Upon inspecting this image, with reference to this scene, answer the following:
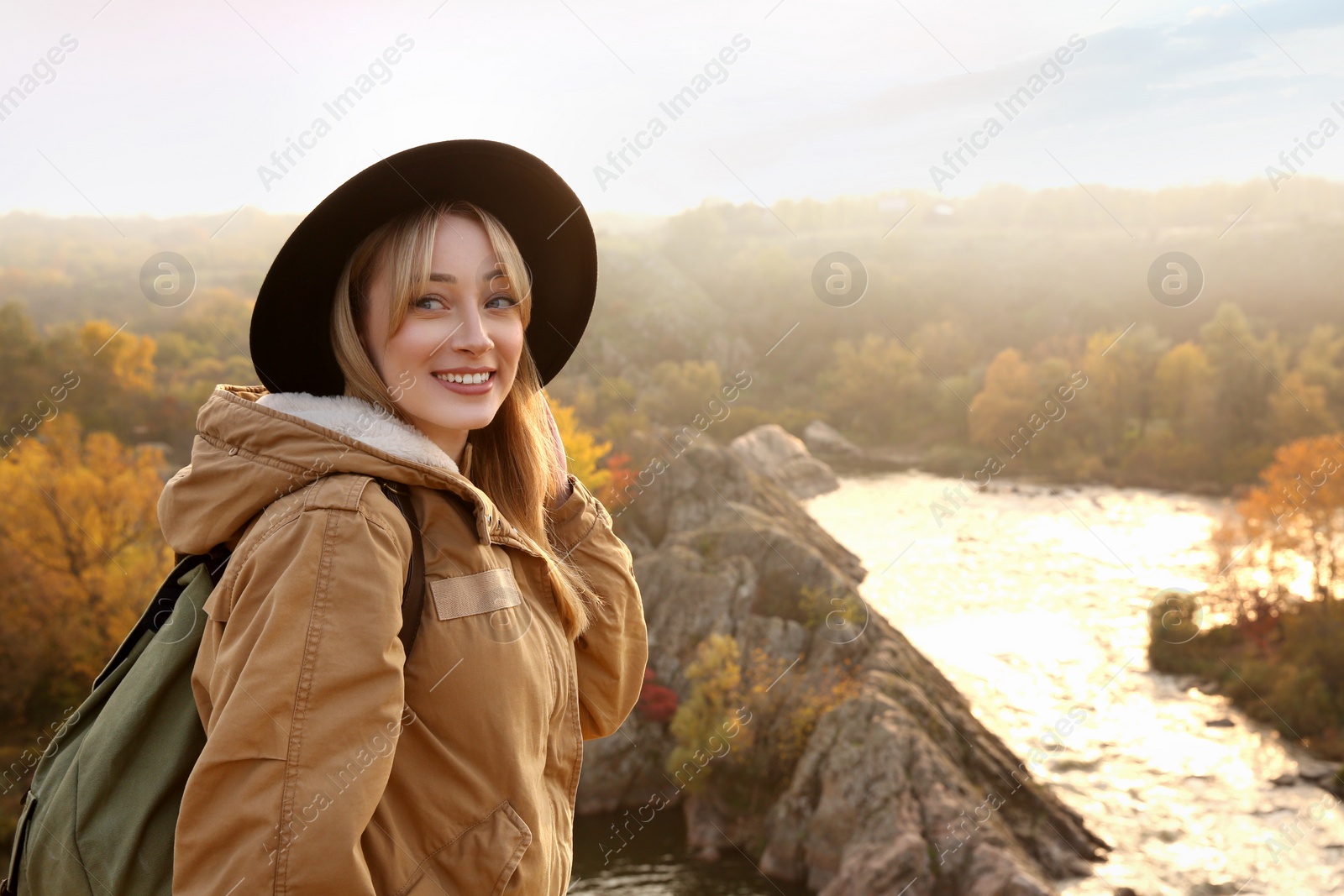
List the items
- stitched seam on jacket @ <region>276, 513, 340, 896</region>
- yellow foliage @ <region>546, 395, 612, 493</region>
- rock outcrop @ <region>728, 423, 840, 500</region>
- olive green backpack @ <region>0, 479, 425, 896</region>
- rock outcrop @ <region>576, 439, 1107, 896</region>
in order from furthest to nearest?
rock outcrop @ <region>728, 423, 840, 500</region>
yellow foliage @ <region>546, 395, 612, 493</region>
rock outcrop @ <region>576, 439, 1107, 896</region>
olive green backpack @ <region>0, 479, 425, 896</region>
stitched seam on jacket @ <region>276, 513, 340, 896</region>

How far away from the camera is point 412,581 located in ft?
4.96

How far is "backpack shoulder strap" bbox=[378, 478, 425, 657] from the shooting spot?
1.49 m

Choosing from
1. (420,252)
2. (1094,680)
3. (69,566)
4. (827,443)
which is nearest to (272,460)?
(420,252)

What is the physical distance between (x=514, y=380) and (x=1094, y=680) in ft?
82.9

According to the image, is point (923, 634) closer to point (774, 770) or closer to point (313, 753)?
point (774, 770)

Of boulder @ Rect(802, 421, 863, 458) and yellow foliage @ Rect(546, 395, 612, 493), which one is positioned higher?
boulder @ Rect(802, 421, 863, 458)

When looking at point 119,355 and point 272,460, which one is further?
point 119,355

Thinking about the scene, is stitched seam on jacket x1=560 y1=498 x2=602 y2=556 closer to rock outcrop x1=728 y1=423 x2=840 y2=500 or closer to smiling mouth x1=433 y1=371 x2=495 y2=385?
smiling mouth x1=433 y1=371 x2=495 y2=385

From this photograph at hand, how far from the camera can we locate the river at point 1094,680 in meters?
16.6

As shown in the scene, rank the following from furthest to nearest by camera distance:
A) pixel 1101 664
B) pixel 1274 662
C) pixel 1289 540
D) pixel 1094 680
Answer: pixel 1289 540
pixel 1101 664
pixel 1094 680
pixel 1274 662

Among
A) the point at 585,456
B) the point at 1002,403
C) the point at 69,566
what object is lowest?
the point at 69,566

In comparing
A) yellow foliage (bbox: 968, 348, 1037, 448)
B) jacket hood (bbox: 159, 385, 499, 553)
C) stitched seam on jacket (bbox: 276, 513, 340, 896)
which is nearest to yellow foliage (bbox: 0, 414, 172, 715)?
jacket hood (bbox: 159, 385, 499, 553)

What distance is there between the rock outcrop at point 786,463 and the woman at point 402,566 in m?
36.1

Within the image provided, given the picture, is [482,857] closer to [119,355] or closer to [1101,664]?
[1101,664]
